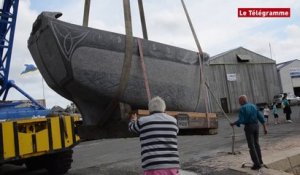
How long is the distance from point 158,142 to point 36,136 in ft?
13.1

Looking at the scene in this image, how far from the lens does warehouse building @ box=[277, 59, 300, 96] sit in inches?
1766

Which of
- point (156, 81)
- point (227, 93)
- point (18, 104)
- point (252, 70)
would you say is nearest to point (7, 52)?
point (18, 104)

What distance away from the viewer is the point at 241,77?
39.8m

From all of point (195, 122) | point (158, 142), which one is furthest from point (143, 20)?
point (158, 142)

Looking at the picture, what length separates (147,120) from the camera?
4449 mm

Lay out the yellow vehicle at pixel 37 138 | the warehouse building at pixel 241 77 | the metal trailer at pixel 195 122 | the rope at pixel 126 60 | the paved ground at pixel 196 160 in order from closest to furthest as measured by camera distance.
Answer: the rope at pixel 126 60, the metal trailer at pixel 195 122, the yellow vehicle at pixel 37 138, the paved ground at pixel 196 160, the warehouse building at pixel 241 77

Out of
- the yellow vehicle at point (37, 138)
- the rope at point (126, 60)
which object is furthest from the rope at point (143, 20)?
the yellow vehicle at point (37, 138)

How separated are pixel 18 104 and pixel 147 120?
4810mm

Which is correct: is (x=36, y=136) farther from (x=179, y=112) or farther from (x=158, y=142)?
(x=158, y=142)

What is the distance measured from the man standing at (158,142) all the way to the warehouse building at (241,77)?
107 feet

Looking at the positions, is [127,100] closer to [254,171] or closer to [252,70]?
[254,171]

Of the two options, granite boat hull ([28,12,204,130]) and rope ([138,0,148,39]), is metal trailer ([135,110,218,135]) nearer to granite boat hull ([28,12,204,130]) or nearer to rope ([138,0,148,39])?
granite boat hull ([28,12,204,130])

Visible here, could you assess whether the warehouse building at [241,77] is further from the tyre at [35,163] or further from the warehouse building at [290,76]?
the tyre at [35,163]

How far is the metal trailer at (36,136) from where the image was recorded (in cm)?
746
